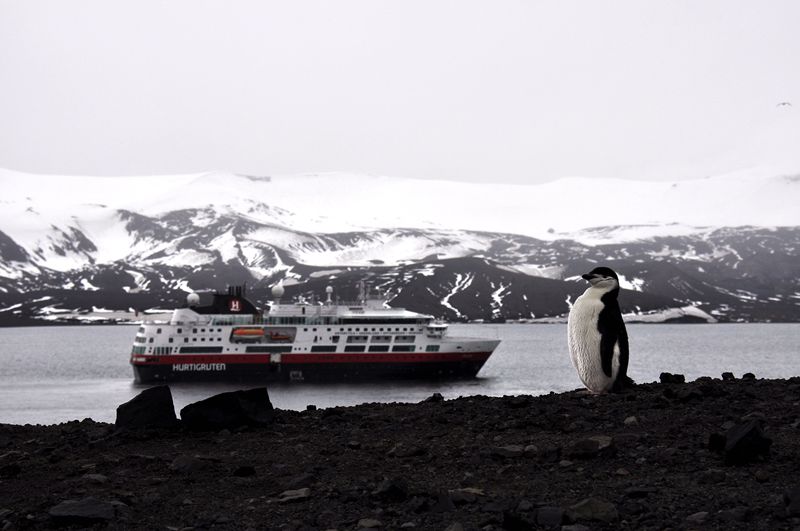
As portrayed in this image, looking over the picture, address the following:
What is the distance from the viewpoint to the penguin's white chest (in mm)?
15765

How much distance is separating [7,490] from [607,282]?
9721 mm

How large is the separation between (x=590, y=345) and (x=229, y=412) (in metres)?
5.94

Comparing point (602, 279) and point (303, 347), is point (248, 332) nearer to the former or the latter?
point (303, 347)

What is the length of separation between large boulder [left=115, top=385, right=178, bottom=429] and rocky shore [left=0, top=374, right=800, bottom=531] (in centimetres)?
11

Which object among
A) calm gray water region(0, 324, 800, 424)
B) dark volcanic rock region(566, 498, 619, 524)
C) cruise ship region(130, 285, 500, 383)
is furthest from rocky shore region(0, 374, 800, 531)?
cruise ship region(130, 285, 500, 383)

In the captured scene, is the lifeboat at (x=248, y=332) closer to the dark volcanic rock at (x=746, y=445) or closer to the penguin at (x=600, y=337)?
the penguin at (x=600, y=337)

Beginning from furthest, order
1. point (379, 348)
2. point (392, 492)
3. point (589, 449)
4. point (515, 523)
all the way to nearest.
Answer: point (379, 348) → point (589, 449) → point (392, 492) → point (515, 523)

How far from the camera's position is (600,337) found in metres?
15.8

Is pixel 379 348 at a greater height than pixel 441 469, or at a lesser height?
lesser

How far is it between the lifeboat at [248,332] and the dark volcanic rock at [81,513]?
219ft

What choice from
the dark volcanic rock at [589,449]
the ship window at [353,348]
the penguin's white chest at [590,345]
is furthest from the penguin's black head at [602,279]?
the ship window at [353,348]

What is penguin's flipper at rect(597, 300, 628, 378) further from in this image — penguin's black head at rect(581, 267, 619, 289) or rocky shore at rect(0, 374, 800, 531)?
rocky shore at rect(0, 374, 800, 531)

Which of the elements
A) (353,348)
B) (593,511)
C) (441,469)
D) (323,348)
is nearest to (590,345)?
(441,469)

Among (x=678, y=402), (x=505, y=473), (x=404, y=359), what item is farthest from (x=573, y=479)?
(x=404, y=359)
